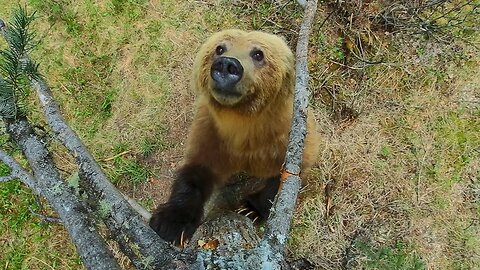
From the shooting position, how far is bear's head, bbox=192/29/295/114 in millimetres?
3213

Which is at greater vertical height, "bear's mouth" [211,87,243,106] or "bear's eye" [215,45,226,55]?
"bear's eye" [215,45,226,55]

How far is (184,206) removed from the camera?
3666mm

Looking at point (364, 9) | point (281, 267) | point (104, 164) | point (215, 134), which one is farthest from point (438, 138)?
point (281, 267)

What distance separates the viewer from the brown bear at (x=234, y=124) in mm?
3355

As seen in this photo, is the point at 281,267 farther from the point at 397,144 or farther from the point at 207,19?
the point at 207,19

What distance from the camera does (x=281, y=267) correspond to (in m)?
2.14

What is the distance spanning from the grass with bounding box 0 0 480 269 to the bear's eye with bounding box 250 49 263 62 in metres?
1.51

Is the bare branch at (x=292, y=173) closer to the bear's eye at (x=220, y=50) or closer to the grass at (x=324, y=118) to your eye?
the bear's eye at (x=220, y=50)

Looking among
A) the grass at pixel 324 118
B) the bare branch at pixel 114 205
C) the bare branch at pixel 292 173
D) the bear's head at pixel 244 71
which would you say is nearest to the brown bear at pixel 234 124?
the bear's head at pixel 244 71

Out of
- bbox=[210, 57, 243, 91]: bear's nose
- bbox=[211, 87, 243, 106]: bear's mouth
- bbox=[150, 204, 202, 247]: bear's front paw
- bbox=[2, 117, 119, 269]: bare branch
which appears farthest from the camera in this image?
bbox=[150, 204, 202, 247]: bear's front paw

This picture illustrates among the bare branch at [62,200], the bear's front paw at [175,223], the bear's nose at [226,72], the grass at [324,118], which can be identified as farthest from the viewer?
the grass at [324,118]

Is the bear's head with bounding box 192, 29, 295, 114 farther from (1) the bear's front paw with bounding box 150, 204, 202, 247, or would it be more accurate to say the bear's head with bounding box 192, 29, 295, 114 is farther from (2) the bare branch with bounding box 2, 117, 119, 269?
(2) the bare branch with bounding box 2, 117, 119, 269

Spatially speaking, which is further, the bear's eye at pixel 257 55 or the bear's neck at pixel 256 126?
the bear's neck at pixel 256 126

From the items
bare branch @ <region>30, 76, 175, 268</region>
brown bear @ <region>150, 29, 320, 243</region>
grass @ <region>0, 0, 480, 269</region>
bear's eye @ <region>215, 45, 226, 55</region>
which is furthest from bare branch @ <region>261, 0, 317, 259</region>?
grass @ <region>0, 0, 480, 269</region>
